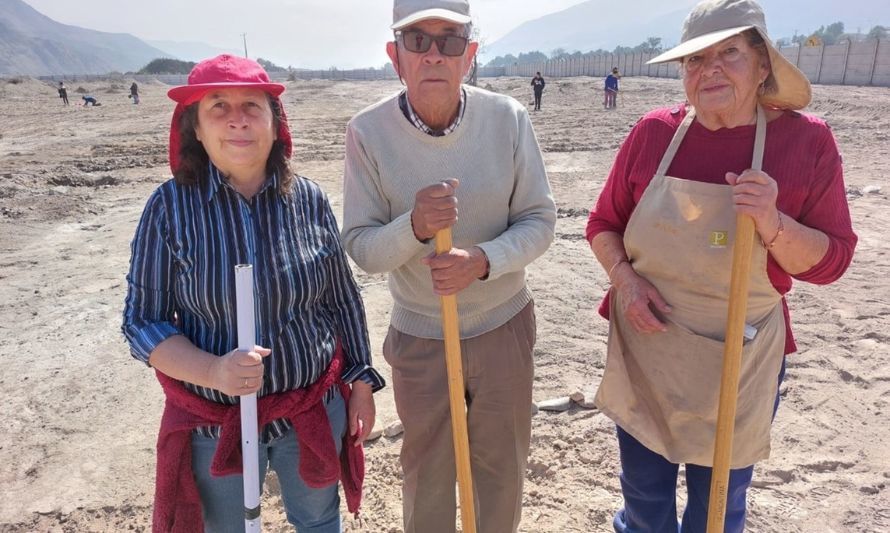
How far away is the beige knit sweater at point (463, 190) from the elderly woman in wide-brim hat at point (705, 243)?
35 centimetres

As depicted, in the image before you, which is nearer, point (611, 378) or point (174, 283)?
point (174, 283)

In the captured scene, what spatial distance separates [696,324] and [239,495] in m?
1.61

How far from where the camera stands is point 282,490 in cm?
199

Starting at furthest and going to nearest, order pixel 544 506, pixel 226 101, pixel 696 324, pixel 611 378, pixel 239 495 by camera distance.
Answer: pixel 544 506, pixel 611 378, pixel 696 324, pixel 239 495, pixel 226 101

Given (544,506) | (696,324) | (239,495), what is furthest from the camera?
(544,506)

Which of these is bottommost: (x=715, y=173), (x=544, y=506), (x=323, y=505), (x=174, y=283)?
(x=544, y=506)

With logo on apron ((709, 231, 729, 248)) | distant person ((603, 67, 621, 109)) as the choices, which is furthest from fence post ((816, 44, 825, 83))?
logo on apron ((709, 231, 729, 248))

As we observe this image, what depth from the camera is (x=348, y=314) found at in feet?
6.76

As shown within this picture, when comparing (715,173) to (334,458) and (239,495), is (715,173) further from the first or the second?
(239,495)

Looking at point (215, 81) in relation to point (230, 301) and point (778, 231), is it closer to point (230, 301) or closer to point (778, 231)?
point (230, 301)

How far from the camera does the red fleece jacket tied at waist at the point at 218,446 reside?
5.76 ft

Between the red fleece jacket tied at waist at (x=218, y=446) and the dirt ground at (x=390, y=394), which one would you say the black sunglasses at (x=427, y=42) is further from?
the dirt ground at (x=390, y=394)

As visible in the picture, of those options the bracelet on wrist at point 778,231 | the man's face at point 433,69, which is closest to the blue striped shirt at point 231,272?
the man's face at point 433,69

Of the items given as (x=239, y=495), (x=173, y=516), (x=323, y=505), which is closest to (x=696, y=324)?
(x=323, y=505)
